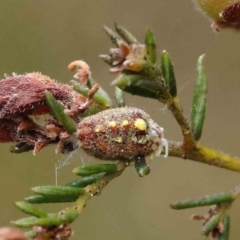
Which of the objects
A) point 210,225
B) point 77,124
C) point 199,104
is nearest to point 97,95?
point 77,124

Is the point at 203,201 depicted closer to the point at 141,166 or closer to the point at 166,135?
the point at 141,166

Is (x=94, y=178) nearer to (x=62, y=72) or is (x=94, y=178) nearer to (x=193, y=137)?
(x=193, y=137)

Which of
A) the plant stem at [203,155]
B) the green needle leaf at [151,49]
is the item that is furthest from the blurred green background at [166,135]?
the green needle leaf at [151,49]

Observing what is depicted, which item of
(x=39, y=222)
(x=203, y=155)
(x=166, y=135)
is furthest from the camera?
(x=166, y=135)

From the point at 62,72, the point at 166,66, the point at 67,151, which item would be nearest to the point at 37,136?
the point at 67,151

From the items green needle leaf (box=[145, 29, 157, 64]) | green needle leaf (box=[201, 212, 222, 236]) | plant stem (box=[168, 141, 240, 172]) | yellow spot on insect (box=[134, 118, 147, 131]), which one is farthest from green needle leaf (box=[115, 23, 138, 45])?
green needle leaf (box=[201, 212, 222, 236])
